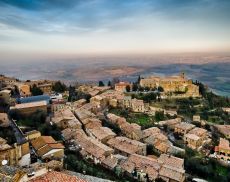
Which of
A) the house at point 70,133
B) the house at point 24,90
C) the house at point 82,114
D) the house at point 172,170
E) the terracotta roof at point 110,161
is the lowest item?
the house at point 172,170

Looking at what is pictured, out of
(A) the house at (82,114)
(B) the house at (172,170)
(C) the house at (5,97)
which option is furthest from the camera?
(C) the house at (5,97)

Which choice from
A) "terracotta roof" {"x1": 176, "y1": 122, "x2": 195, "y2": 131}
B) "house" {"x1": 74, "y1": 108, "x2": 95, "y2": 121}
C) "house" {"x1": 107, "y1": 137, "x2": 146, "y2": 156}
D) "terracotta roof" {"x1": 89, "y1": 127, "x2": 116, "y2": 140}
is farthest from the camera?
"terracotta roof" {"x1": 176, "y1": 122, "x2": 195, "y2": 131}

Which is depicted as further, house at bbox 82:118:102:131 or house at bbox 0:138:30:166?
house at bbox 82:118:102:131

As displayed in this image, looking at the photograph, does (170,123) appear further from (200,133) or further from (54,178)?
(54,178)

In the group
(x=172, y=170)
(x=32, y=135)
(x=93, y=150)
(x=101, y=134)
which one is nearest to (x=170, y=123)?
(x=101, y=134)

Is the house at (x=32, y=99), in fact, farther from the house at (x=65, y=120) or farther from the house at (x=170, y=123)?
the house at (x=170, y=123)

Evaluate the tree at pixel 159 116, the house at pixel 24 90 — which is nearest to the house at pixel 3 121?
the house at pixel 24 90

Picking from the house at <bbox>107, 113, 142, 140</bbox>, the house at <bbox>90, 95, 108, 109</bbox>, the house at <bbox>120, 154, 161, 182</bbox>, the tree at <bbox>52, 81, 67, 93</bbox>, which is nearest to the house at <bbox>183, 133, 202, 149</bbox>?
the house at <bbox>107, 113, 142, 140</bbox>

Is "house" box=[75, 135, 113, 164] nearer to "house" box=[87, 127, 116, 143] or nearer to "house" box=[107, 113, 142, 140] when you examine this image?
"house" box=[87, 127, 116, 143]
